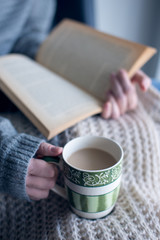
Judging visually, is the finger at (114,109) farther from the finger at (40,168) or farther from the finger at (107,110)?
the finger at (40,168)

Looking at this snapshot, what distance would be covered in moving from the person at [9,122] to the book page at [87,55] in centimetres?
5

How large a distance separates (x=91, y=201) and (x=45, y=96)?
357mm

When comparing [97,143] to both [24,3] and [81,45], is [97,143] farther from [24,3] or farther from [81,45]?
[24,3]

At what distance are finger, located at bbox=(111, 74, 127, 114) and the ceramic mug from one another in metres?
0.25

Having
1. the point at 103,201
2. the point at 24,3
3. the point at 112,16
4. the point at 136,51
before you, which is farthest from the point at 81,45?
the point at 112,16

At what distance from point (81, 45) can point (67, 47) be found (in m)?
0.06

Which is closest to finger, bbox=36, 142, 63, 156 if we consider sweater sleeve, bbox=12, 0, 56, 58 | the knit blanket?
the knit blanket

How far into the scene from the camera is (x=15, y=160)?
1.46ft

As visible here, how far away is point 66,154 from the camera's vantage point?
445mm

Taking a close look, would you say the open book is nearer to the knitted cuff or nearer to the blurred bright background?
the knitted cuff

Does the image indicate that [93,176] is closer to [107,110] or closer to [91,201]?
[91,201]

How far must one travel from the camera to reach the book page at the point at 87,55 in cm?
73

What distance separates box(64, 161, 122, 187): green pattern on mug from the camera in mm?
386

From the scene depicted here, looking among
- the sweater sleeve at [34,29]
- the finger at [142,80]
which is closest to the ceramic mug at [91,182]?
the finger at [142,80]
